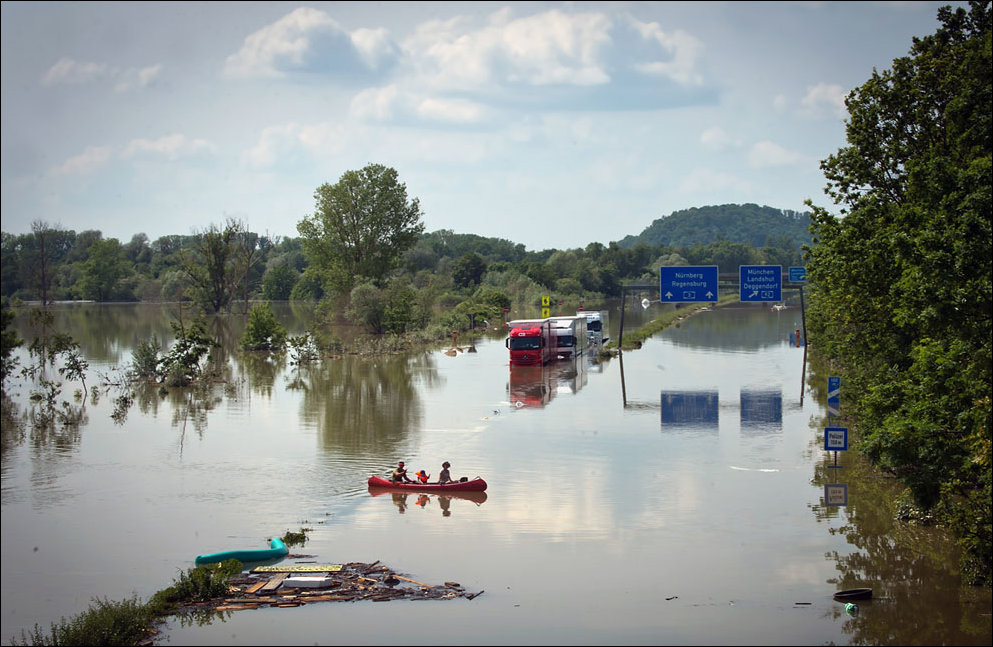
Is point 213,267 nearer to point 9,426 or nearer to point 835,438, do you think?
point 9,426

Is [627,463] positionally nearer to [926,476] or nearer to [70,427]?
[926,476]

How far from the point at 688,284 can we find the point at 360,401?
2633 cm

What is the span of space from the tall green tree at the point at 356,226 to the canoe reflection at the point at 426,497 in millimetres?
64838

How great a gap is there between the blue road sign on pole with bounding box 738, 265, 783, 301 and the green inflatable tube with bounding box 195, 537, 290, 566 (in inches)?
1755

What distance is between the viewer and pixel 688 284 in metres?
59.1

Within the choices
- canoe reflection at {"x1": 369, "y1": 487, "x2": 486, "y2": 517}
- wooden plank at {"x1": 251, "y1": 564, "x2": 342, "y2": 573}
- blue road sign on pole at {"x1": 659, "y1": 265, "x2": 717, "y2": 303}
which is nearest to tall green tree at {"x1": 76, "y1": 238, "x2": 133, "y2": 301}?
blue road sign on pole at {"x1": 659, "y1": 265, "x2": 717, "y2": 303}

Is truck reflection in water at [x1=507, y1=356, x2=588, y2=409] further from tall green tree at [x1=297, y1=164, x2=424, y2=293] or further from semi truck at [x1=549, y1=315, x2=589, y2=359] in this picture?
tall green tree at [x1=297, y1=164, x2=424, y2=293]

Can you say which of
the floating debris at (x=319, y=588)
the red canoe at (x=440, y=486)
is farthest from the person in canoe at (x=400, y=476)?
the floating debris at (x=319, y=588)

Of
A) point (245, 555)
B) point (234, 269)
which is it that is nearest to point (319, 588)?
point (245, 555)

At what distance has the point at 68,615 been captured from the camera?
15961 mm

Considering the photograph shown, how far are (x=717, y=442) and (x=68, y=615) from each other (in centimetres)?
2169

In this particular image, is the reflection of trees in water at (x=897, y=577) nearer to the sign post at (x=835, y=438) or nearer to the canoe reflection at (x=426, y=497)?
the sign post at (x=835, y=438)

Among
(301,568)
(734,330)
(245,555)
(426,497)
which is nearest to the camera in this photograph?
(301,568)

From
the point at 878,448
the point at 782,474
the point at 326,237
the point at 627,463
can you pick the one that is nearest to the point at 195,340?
the point at 627,463
